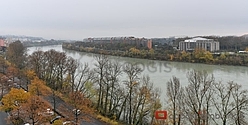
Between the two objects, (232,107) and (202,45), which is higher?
(202,45)

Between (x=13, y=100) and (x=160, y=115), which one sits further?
(x=160, y=115)

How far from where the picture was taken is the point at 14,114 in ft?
14.2

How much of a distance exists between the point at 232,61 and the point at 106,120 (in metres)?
10.5

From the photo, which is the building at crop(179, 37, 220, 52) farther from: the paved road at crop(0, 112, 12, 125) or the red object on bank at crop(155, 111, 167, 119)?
the paved road at crop(0, 112, 12, 125)

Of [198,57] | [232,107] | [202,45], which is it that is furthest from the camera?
[202,45]

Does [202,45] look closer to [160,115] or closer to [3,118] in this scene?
[160,115]

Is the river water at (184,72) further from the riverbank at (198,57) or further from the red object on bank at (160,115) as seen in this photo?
the red object on bank at (160,115)

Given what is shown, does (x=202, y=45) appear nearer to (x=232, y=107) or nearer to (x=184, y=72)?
(x=184, y=72)

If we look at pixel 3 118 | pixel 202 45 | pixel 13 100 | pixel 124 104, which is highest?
pixel 202 45

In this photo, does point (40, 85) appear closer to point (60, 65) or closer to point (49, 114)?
point (49, 114)

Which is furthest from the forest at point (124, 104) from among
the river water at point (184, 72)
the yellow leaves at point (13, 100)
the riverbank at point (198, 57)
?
the riverbank at point (198, 57)

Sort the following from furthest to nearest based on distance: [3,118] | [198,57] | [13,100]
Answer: [198,57] < [3,118] < [13,100]

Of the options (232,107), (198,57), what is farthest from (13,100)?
(198,57)

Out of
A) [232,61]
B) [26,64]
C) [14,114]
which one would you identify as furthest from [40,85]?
[232,61]
